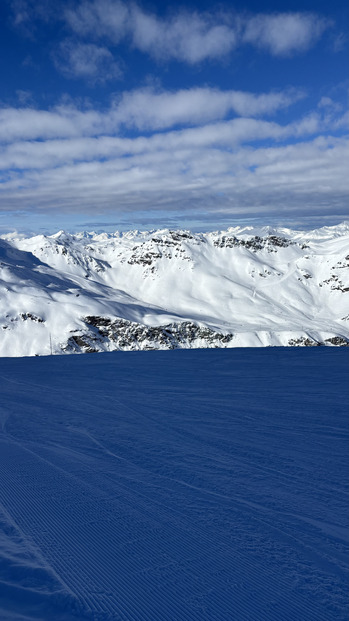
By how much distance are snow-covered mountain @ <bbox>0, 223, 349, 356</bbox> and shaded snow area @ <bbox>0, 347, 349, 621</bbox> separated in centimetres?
6655

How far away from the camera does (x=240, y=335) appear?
313ft

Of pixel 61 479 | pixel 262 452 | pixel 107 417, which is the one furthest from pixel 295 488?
pixel 107 417

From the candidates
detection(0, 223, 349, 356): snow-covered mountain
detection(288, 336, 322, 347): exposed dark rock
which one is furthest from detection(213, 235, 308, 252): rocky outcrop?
detection(288, 336, 322, 347): exposed dark rock

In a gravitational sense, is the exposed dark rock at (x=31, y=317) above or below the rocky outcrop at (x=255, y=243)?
below

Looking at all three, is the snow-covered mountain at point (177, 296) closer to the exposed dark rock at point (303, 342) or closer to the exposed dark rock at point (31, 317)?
the exposed dark rock at point (31, 317)

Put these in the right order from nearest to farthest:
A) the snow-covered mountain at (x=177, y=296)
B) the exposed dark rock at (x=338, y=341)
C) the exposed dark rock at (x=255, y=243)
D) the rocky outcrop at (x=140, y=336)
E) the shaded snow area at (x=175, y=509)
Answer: the shaded snow area at (x=175, y=509) < the rocky outcrop at (x=140, y=336) < the snow-covered mountain at (x=177, y=296) < the exposed dark rock at (x=338, y=341) < the exposed dark rock at (x=255, y=243)

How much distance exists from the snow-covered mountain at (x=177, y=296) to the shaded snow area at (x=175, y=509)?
66.5 meters

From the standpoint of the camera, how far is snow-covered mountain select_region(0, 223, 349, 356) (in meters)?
89.8

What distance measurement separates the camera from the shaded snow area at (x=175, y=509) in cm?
709

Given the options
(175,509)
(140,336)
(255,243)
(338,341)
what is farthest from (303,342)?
(255,243)

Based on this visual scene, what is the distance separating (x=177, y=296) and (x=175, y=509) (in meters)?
138

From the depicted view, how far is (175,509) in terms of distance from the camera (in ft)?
33.4

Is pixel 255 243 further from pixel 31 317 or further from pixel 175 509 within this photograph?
pixel 175 509

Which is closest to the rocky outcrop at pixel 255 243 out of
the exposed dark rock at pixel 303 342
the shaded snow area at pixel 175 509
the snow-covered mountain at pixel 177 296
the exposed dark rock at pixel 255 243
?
the exposed dark rock at pixel 255 243
